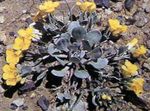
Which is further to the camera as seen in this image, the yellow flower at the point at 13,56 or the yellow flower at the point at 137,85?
the yellow flower at the point at 13,56

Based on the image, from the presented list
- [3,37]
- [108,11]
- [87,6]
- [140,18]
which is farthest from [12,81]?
[140,18]

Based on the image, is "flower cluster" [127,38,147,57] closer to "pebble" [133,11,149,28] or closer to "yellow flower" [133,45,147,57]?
"yellow flower" [133,45,147,57]

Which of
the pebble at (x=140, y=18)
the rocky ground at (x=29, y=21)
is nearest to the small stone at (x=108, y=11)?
the rocky ground at (x=29, y=21)

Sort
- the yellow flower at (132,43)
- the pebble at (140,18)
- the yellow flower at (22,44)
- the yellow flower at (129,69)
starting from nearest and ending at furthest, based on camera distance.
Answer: the yellow flower at (129,69) → the yellow flower at (22,44) → the yellow flower at (132,43) → the pebble at (140,18)

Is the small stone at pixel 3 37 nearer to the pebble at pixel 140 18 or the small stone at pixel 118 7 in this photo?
the small stone at pixel 118 7

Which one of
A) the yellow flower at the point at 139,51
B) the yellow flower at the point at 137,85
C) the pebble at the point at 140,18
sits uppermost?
the pebble at the point at 140,18

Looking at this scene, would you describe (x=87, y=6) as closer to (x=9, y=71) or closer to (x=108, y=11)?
(x=108, y=11)

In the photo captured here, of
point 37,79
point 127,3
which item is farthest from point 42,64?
point 127,3
